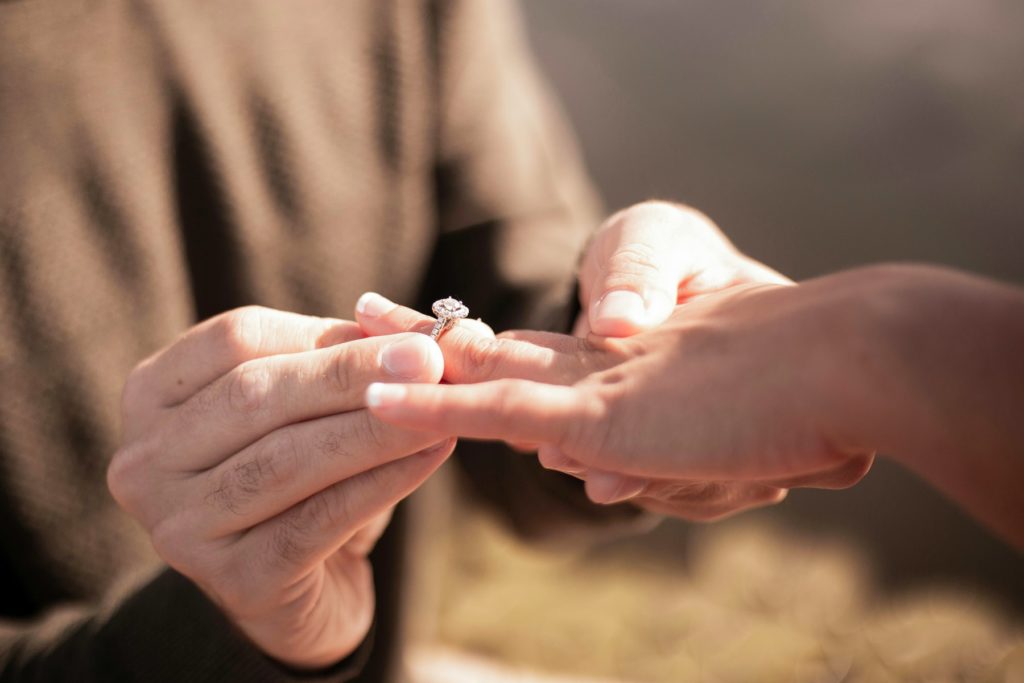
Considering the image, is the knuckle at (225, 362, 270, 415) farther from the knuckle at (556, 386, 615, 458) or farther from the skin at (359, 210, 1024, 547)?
the knuckle at (556, 386, 615, 458)

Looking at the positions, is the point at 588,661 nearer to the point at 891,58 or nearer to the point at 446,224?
the point at 446,224

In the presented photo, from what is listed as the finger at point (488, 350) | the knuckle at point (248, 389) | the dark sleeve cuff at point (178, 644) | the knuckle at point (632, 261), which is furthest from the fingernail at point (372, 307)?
the dark sleeve cuff at point (178, 644)

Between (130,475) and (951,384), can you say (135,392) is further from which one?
(951,384)

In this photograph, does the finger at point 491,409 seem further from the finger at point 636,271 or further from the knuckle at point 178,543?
the knuckle at point 178,543

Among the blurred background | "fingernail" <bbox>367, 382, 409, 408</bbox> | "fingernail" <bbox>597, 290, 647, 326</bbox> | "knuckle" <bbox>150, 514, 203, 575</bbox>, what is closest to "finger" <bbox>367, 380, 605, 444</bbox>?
"fingernail" <bbox>367, 382, 409, 408</bbox>

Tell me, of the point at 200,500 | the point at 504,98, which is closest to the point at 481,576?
the point at 504,98

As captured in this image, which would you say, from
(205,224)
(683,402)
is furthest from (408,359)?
(205,224)
